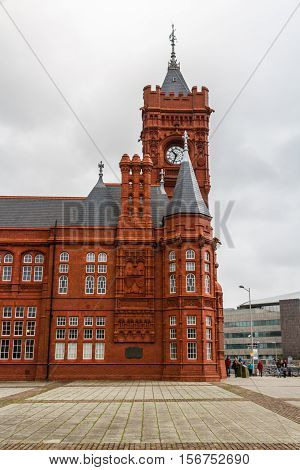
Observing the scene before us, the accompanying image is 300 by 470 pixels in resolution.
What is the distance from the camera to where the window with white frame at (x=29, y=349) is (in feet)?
138

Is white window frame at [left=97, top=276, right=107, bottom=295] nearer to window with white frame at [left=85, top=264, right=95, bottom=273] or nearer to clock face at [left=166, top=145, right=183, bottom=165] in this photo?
window with white frame at [left=85, top=264, right=95, bottom=273]

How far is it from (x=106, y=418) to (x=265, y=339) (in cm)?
10418

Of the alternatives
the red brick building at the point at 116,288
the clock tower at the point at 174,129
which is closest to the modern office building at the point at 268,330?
the clock tower at the point at 174,129

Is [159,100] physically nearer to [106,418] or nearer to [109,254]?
[109,254]

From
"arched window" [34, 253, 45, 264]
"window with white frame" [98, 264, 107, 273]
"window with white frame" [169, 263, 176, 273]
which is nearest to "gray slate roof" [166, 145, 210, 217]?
"window with white frame" [169, 263, 176, 273]

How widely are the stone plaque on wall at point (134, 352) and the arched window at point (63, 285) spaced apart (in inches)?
304

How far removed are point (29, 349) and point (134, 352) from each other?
9.44m

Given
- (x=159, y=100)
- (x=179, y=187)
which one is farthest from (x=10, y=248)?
(x=159, y=100)

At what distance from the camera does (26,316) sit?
42969 millimetres

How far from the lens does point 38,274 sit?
4416 centimetres

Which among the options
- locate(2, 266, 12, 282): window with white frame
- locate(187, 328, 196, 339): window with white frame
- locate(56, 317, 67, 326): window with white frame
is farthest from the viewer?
locate(2, 266, 12, 282): window with white frame

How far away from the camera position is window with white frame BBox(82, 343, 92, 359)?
135 feet

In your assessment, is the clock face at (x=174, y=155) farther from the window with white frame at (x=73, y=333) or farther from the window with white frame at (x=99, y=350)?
the window with white frame at (x=99, y=350)

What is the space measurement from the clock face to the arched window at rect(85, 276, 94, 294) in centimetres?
2241
